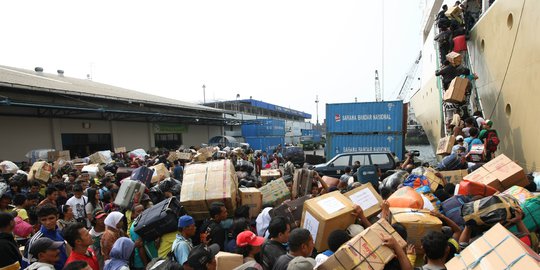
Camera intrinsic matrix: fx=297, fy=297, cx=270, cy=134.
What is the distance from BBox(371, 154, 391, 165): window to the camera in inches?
358

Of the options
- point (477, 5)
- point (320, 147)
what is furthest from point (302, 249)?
point (320, 147)

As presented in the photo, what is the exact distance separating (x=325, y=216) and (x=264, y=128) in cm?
2688

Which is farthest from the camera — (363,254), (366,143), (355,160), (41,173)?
(366,143)

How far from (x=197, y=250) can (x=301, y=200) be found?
1.91 m

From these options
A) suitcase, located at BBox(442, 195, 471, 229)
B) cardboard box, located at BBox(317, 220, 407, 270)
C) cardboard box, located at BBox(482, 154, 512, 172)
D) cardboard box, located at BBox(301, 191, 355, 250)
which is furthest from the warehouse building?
cardboard box, located at BBox(482, 154, 512, 172)

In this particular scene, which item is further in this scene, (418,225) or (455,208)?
(455,208)

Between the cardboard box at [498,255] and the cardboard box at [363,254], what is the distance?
17.3 inches

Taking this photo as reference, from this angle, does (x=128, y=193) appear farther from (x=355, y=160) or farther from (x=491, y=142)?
(x=491, y=142)

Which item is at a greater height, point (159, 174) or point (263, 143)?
point (159, 174)

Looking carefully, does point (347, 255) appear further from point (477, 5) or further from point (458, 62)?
point (477, 5)

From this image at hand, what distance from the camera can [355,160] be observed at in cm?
936

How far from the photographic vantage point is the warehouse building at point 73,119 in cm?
1359

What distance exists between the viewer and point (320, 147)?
133ft

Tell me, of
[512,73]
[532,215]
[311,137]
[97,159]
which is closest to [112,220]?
[532,215]
